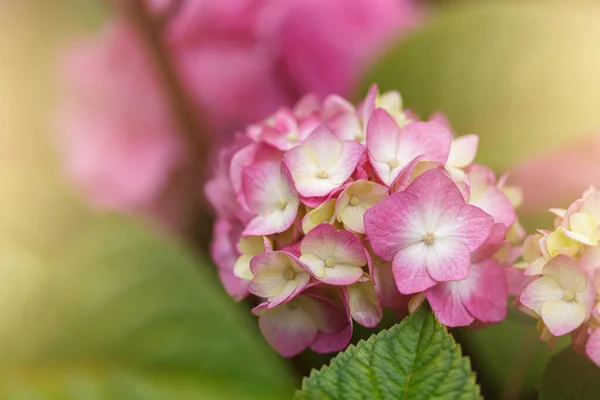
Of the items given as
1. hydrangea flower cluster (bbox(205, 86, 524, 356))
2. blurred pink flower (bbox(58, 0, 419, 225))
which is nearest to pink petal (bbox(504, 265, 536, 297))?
hydrangea flower cluster (bbox(205, 86, 524, 356))

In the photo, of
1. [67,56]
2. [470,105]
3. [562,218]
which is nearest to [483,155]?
[470,105]

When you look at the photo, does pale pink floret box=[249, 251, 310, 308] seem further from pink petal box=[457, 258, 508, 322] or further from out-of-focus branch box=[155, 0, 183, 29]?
out-of-focus branch box=[155, 0, 183, 29]

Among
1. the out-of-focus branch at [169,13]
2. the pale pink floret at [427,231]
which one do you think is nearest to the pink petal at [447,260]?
the pale pink floret at [427,231]

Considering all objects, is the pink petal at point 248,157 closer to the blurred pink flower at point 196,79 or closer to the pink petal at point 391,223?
the pink petal at point 391,223

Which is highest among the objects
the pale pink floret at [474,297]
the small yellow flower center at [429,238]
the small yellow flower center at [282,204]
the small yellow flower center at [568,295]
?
the small yellow flower center at [282,204]

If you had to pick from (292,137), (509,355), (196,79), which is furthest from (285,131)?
(196,79)

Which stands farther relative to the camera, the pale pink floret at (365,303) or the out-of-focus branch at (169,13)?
the out-of-focus branch at (169,13)

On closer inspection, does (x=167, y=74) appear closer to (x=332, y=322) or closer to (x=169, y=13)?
(x=169, y=13)
